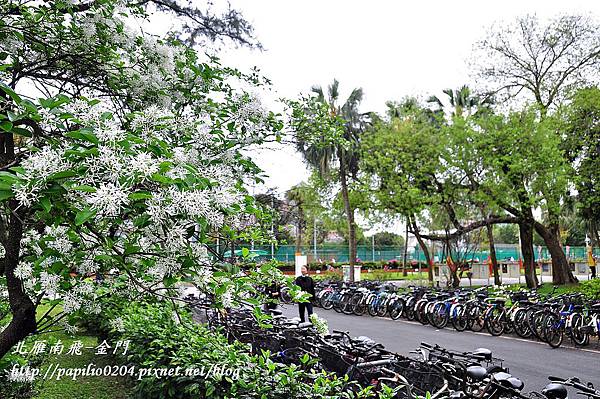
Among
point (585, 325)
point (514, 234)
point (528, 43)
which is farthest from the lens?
point (514, 234)

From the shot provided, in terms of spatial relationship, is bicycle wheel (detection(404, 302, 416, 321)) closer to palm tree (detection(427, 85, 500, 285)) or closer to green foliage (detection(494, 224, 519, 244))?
palm tree (detection(427, 85, 500, 285))

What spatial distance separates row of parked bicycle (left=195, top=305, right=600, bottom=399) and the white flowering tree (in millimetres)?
912

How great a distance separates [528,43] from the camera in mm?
19828

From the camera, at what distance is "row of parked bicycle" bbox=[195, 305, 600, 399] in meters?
3.79

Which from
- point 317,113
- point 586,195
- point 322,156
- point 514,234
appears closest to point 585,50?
point 586,195

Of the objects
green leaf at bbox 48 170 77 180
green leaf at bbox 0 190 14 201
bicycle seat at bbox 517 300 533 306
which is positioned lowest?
bicycle seat at bbox 517 300 533 306

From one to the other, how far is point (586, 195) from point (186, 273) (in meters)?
19.3

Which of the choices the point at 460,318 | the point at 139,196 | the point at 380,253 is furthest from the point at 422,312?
the point at 380,253

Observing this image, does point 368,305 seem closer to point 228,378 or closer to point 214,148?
point 228,378

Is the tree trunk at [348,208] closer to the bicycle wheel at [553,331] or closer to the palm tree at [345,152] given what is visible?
the palm tree at [345,152]

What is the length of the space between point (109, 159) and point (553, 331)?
10013 millimetres

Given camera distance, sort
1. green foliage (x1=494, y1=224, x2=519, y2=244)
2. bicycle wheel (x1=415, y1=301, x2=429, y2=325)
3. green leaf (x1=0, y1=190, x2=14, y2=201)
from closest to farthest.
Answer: green leaf (x1=0, y1=190, x2=14, y2=201)
bicycle wheel (x1=415, y1=301, x2=429, y2=325)
green foliage (x1=494, y1=224, x2=519, y2=244)

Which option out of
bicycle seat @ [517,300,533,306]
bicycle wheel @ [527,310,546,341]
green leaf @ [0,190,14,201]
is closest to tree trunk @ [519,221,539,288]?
bicycle seat @ [517,300,533,306]

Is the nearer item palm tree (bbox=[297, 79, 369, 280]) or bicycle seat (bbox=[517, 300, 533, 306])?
bicycle seat (bbox=[517, 300, 533, 306])
